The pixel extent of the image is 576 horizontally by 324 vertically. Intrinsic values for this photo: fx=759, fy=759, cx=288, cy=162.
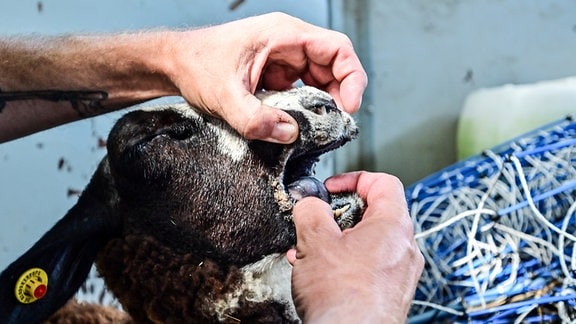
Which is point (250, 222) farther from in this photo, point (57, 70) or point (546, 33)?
point (546, 33)

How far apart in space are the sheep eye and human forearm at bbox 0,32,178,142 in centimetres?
24

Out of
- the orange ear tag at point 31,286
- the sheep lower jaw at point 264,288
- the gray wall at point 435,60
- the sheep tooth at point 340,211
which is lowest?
the gray wall at point 435,60

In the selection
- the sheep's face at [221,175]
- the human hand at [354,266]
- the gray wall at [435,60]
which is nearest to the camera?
the human hand at [354,266]

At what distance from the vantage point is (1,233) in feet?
3.21

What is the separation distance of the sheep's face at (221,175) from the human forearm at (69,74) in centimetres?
17

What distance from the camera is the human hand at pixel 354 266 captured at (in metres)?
0.63

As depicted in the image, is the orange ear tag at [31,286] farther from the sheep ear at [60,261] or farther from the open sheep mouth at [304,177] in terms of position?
the open sheep mouth at [304,177]

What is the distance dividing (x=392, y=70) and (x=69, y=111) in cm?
111

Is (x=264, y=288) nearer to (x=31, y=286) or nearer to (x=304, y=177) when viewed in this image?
(x=304, y=177)

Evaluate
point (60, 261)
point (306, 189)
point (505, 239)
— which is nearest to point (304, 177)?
point (306, 189)

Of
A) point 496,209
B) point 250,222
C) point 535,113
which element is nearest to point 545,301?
point 496,209

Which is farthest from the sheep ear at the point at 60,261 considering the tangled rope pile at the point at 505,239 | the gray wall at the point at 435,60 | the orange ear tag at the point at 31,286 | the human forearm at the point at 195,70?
the gray wall at the point at 435,60

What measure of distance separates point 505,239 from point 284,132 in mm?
594

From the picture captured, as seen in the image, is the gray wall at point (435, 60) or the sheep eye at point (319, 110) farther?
the gray wall at point (435, 60)
